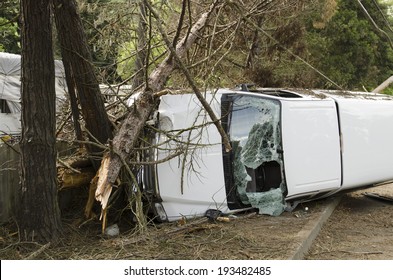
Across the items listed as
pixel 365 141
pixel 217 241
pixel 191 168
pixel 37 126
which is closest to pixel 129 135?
pixel 191 168

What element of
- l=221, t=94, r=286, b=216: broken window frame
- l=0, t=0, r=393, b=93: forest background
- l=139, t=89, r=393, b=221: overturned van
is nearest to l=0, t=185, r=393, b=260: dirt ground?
l=221, t=94, r=286, b=216: broken window frame

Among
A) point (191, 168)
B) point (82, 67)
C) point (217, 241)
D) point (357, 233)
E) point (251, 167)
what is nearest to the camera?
point (217, 241)

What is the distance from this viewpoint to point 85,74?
5.65 metres

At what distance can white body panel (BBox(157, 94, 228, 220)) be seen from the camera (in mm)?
5973

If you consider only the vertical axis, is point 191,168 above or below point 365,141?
below

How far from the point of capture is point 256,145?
653 cm

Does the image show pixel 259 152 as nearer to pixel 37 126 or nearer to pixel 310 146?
pixel 310 146

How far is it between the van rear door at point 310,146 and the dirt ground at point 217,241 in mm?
446

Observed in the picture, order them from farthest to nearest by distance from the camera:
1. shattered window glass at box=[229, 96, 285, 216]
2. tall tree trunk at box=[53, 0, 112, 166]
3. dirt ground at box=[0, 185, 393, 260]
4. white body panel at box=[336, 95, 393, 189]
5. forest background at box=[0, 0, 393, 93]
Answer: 1. forest background at box=[0, 0, 393, 93]
2. white body panel at box=[336, 95, 393, 189]
3. shattered window glass at box=[229, 96, 285, 216]
4. tall tree trunk at box=[53, 0, 112, 166]
5. dirt ground at box=[0, 185, 393, 260]

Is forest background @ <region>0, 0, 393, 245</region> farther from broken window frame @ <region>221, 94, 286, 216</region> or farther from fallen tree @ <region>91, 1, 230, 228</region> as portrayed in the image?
broken window frame @ <region>221, 94, 286, 216</region>

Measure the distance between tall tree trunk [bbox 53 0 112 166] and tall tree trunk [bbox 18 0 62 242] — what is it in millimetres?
347

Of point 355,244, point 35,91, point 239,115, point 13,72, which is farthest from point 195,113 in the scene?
point 13,72

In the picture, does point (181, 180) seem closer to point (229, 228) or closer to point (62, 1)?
point (229, 228)

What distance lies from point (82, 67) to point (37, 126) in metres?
0.93
